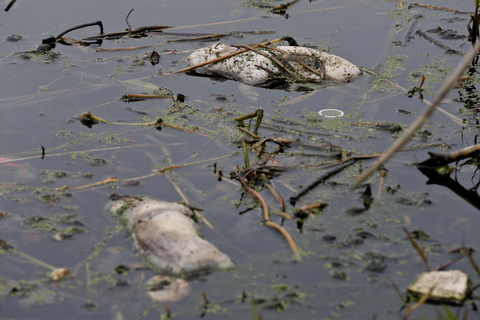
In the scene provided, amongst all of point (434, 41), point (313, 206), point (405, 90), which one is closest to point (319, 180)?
point (313, 206)

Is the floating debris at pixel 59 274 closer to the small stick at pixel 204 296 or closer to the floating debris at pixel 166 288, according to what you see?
the floating debris at pixel 166 288

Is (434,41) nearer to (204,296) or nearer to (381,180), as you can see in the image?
(381,180)

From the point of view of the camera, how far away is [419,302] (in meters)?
2.01

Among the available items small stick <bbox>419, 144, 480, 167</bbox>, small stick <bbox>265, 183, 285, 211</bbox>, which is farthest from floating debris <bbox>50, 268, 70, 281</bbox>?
small stick <bbox>419, 144, 480, 167</bbox>

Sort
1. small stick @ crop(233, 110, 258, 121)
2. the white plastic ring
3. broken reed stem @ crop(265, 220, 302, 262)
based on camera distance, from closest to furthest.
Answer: broken reed stem @ crop(265, 220, 302, 262) → small stick @ crop(233, 110, 258, 121) → the white plastic ring

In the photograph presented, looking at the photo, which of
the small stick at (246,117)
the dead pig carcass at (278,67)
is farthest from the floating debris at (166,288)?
the dead pig carcass at (278,67)

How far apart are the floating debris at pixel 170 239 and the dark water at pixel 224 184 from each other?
9cm

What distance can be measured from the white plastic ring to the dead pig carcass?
579 mm

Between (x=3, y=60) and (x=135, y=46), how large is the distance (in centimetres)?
132

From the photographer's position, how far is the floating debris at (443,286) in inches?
80.6

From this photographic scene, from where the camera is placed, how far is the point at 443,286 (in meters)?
2.07

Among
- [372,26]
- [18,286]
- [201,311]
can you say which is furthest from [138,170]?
[372,26]

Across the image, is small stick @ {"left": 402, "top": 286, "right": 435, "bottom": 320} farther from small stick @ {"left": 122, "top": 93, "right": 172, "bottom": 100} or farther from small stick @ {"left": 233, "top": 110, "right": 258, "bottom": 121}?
small stick @ {"left": 122, "top": 93, "right": 172, "bottom": 100}

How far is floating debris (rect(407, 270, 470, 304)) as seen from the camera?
80.6 inches
